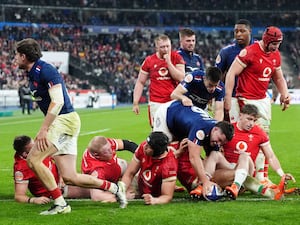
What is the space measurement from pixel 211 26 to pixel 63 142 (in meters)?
68.8

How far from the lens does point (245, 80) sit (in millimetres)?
11500

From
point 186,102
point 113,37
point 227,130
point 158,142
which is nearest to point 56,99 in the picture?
point 158,142

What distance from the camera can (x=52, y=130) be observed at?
8.83 meters

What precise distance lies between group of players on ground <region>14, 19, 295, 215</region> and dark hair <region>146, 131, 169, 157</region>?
13mm

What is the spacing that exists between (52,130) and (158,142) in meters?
1.42

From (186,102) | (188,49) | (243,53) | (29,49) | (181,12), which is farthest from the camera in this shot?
(181,12)

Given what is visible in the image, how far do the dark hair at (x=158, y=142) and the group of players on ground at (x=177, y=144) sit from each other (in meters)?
0.01

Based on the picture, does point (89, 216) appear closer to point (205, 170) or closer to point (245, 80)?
point (205, 170)

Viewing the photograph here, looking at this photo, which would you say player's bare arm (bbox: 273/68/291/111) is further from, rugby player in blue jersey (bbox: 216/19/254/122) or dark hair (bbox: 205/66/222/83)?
dark hair (bbox: 205/66/222/83)

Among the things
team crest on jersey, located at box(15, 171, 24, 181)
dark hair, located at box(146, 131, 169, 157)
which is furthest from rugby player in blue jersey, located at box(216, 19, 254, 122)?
team crest on jersey, located at box(15, 171, 24, 181)

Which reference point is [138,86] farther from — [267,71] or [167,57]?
[267,71]

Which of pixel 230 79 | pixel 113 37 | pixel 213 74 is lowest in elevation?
pixel 113 37

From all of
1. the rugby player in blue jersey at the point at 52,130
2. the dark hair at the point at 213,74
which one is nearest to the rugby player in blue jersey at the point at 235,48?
the dark hair at the point at 213,74

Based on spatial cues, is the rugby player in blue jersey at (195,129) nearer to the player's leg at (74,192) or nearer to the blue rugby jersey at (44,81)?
the player's leg at (74,192)
